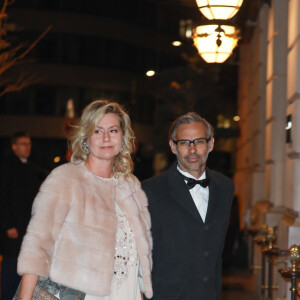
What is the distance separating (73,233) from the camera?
446cm

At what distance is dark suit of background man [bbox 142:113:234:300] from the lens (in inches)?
201

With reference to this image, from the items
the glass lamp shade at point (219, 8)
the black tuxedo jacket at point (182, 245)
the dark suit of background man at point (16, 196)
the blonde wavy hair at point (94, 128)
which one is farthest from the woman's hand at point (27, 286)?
the dark suit of background man at point (16, 196)

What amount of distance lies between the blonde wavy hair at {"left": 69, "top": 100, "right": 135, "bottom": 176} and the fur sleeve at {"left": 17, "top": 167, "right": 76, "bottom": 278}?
295mm

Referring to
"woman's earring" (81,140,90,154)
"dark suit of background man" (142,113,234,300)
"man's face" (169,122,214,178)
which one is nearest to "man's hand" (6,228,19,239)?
"dark suit of background man" (142,113,234,300)

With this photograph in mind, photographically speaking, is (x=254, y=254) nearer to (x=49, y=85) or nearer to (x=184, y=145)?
(x=184, y=145)

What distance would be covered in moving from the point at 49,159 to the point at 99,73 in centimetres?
585

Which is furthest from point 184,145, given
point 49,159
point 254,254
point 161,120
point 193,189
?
point 49,159

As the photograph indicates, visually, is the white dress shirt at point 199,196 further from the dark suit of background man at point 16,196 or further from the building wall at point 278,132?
the dark suit of background man at point 16,196

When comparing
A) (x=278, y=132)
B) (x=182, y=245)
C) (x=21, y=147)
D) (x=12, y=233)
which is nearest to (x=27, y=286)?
(x=182, y=245)

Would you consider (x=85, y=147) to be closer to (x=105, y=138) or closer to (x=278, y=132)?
(x=105, y=138)

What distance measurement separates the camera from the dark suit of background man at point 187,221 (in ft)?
16.7

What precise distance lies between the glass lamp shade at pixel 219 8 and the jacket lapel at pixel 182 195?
3.17m

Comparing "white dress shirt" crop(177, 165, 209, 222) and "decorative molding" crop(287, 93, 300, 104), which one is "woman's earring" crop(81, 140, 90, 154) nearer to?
"white dress shirt" crop(177, 165, 209, 222)

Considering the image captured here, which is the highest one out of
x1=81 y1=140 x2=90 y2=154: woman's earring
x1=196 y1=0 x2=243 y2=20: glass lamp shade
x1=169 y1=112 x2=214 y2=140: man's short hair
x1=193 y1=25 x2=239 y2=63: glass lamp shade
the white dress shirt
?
x1=196 y1=0 x2=243 y2=20: glass lamp shade
